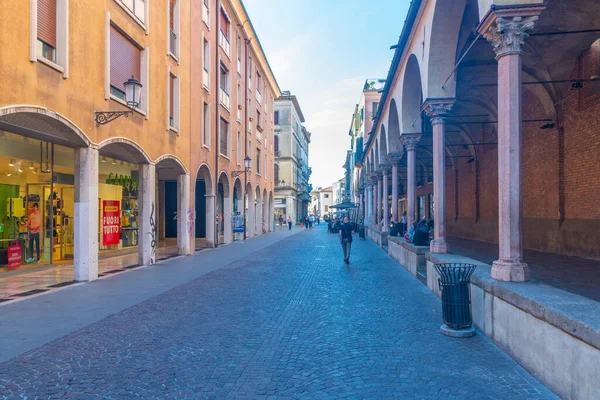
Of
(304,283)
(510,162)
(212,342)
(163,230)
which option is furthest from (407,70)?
(163,230)

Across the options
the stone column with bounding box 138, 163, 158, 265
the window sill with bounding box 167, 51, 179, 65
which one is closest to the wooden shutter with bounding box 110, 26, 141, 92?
the window sill with bounding box 167, 51, 179, 65

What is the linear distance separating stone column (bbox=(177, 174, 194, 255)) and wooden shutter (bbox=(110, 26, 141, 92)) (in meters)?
4.96

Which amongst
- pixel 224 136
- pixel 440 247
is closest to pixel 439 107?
pixel 440 247

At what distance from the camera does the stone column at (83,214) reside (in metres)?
10.7

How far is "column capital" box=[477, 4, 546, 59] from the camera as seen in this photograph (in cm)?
604

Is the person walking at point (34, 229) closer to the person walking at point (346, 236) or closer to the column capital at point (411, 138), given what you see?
the person walking at point (346, 236)

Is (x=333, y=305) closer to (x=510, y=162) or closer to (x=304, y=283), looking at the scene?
(x=304, y=283)

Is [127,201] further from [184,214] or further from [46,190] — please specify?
[46,190]

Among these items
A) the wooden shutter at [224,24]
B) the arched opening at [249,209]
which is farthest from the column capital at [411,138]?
the arched opening at [249,209]

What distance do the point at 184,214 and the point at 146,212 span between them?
10.3ft

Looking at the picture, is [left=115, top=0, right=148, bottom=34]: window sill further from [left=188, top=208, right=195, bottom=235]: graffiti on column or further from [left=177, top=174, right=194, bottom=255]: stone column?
Result: [left=188, top=208, right=195, bottom=235]: graffiti on column

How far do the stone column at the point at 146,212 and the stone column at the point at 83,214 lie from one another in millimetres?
3017

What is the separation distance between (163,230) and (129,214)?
372 inches

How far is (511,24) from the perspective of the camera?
20.1ft
